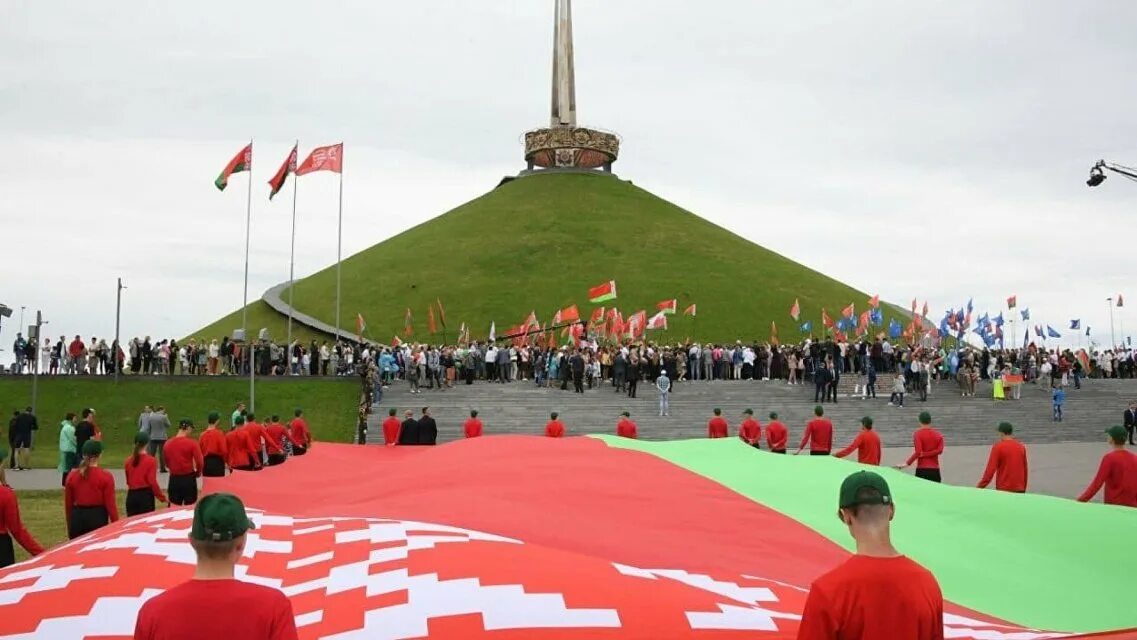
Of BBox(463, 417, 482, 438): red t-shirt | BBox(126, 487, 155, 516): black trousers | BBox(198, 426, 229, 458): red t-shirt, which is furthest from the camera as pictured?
BBox(463, 417, 482, 438): red t-shirt

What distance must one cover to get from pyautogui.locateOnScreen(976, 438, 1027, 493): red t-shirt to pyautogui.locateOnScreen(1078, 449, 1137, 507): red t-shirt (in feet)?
4.88

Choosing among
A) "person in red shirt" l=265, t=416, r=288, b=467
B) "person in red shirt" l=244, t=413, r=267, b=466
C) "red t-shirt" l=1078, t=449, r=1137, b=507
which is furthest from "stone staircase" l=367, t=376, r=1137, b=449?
"red t-shirt" l=1078, t=449, r=1137, b=507

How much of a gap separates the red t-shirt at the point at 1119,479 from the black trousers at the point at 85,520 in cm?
1075

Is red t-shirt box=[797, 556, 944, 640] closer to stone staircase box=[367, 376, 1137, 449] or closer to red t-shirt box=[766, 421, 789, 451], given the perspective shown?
red t-shirt box=[766, 421, 789, 451]

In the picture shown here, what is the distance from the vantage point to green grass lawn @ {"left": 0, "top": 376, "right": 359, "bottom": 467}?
29719 mm

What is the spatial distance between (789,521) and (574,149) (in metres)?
81.5

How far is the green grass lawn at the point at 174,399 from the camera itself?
29.7m

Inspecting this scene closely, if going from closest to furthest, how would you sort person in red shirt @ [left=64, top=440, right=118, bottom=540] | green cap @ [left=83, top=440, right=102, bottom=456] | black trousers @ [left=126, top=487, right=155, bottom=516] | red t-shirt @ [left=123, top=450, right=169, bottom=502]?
green cap @ [left=83, top=440, right=102, bottom=456] < person in red shirt @ [left=64, top=440, right=118, bottom=540] < red t-shirt @ [left=123, top=450, right=169, bottom=502] < black trousers @ [left=126, top=487, right=155, bottom=516]

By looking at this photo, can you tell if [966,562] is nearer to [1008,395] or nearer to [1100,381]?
[1008,395]

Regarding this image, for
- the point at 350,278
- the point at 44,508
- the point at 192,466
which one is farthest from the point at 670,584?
the point at 350,278

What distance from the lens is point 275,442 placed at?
16.9 m

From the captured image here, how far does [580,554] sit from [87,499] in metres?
5.79

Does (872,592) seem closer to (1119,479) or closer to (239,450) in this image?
(1119,479)

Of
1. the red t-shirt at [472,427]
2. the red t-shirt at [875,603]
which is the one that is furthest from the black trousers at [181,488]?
the red t-shirt at [875,603]
